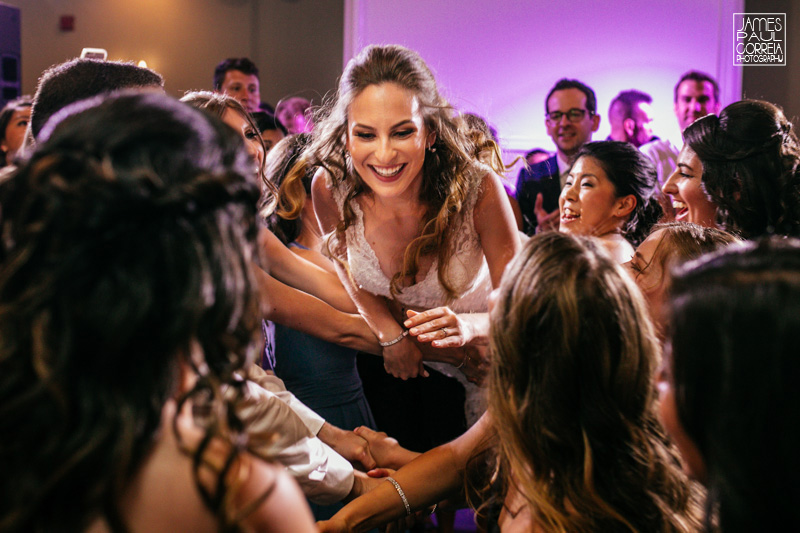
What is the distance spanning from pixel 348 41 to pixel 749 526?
5049 mm

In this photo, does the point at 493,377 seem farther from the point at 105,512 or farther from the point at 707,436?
the point at 105,512

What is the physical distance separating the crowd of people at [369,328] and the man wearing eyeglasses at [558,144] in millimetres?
1285

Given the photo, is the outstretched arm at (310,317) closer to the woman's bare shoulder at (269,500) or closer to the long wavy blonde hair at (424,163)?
the long wavy blonde hair at (424,163)

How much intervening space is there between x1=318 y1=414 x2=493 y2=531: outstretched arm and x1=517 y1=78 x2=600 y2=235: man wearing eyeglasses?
230cm

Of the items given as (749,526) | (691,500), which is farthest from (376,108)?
(749,526)

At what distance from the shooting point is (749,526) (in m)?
0.68

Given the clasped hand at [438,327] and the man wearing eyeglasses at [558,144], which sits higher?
the man wearing eyeglasses at [558,144]

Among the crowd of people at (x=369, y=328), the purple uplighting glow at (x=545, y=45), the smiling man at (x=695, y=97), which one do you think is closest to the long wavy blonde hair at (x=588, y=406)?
the crowd of people at (x=369, y=328)

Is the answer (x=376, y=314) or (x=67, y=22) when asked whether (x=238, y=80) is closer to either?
(x=67, y=22)

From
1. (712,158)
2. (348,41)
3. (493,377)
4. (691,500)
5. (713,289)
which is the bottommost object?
(691,500)

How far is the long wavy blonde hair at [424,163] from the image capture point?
7.29 ft

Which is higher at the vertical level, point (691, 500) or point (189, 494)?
point (189, 494)

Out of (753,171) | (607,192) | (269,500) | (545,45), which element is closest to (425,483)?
(269,500)

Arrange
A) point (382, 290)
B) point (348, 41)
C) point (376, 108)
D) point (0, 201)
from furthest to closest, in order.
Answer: point (348, 41) < point (382, 290) < point (376, 108) < point (0, 201)
